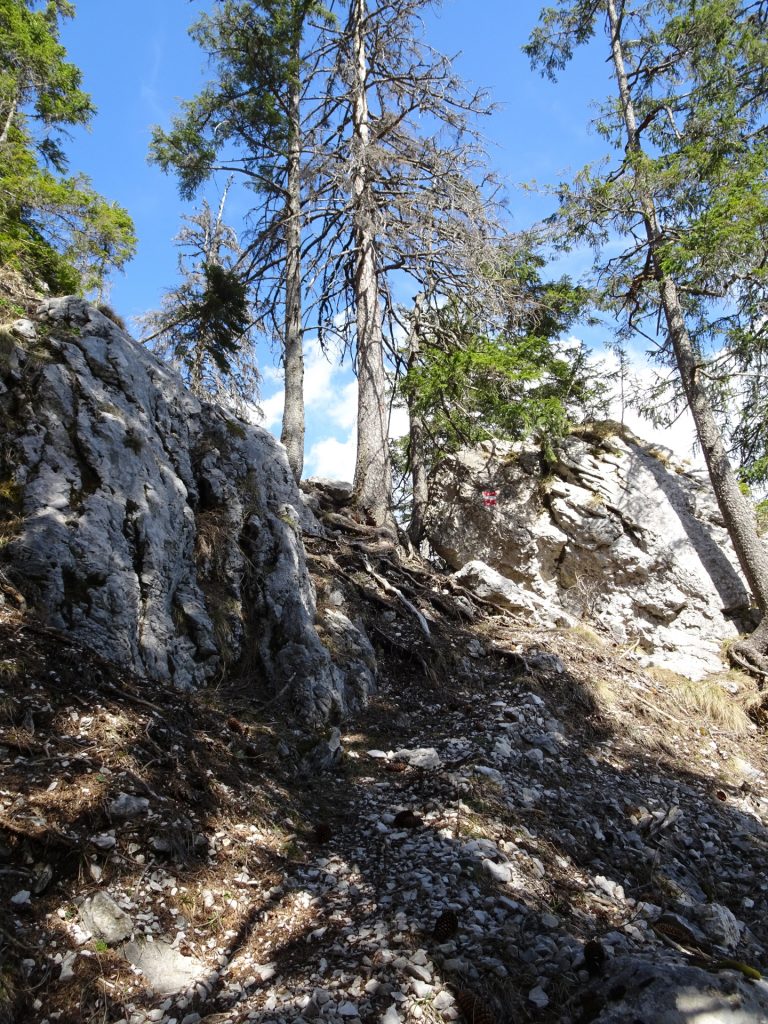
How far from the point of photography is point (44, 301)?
614 cm

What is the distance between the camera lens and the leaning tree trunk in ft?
31.8

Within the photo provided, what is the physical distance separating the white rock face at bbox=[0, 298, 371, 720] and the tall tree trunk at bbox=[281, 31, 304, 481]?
3808 mm

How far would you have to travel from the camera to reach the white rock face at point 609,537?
10414 mm

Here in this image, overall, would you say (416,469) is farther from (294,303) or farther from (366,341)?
(294,303)

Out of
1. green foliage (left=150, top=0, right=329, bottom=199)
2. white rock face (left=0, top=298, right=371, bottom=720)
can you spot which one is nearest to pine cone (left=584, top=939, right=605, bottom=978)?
white rock face (left=0, top=298, right=371, bottom=720)

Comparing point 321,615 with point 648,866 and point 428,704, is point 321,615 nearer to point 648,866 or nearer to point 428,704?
point 428,704

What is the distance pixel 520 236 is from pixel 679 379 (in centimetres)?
428

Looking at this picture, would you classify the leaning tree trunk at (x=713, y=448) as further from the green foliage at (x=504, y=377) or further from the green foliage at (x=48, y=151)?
the green foliage at (x=48, y=151)

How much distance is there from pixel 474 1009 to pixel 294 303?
1107 cm

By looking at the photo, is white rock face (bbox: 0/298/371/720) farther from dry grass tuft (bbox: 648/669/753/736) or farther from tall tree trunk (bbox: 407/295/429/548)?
tall tree trunk (bbox: 407/295/429/548)

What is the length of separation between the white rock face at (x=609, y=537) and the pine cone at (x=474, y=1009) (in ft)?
23.9

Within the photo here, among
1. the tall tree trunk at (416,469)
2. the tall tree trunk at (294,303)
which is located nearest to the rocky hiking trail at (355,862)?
the tall tree trunk at (416,469)

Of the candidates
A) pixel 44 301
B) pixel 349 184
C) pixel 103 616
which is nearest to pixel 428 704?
pixel 103 616

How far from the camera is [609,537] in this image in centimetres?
1082
